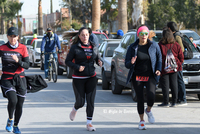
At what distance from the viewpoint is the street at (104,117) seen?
→ 7.05m

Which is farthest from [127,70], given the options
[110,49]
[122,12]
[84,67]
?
[122,12]

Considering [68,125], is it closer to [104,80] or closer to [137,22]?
[104,80]

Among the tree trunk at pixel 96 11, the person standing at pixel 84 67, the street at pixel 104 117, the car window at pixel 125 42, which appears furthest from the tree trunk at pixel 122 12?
the person standing at pixel 84 67

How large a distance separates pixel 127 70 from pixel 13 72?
15.0ft

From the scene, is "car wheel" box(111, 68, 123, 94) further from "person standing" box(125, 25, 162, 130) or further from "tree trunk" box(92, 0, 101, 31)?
"tree trunk" box(92, 0, 101, 31)

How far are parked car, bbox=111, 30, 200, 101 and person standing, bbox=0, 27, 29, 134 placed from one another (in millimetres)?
4239

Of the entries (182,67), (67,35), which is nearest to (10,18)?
(67,35)

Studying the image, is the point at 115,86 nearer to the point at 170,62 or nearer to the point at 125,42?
the point at 125,42

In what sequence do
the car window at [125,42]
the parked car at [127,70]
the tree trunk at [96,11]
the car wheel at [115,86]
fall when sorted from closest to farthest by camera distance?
1. the parked car at [127,70]
2. the car window at [125,42]
3. the car wheel at [115,86]
4. the tree trunk at [96,11]

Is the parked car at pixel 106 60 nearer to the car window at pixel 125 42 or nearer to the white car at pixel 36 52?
the car window at pixel 125 42

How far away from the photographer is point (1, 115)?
28.5 ft

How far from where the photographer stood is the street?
23.1 ft

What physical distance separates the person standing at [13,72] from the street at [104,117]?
624mm

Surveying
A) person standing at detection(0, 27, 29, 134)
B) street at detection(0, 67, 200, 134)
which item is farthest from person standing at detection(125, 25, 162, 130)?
person standing at detection(0, 27, 29, 134)
